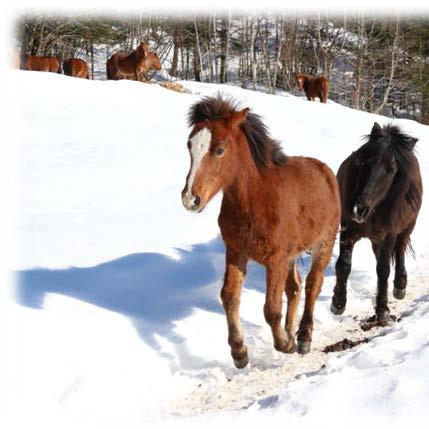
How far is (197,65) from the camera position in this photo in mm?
34531

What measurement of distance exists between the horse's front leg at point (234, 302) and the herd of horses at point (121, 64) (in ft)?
53.2

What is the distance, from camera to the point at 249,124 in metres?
4.38

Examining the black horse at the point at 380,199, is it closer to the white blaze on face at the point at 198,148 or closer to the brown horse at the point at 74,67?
the white blaze on face at the point at 198,148

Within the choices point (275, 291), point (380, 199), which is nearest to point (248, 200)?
point (275, 291)

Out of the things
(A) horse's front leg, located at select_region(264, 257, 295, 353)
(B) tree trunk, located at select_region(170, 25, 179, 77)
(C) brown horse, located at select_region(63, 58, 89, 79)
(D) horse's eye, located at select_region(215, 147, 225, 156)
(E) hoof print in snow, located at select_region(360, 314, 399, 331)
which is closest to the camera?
(D) horse's eye, located at select_region(215, 147, 225, 156)

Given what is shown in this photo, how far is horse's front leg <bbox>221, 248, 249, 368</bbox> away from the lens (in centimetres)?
436

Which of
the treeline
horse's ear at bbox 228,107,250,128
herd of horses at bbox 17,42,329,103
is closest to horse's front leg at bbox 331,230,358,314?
horse's ear at bbox 228,107,250,128

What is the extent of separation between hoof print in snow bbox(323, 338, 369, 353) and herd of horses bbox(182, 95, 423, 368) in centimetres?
23

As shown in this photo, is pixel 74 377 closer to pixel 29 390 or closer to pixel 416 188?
pixel 29 390

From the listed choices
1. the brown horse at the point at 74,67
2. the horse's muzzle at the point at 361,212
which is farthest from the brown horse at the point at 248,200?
the brown horse at the point at 74,67

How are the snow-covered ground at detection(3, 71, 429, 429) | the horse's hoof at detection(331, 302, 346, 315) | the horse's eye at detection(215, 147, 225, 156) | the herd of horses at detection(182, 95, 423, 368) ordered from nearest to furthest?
the snow-covered ground at detection(3, 71, 429, 429)
the horse's eye at detection(215, 147, 225, 156)
the herd of horses at detection(182, 95, 423, 368)
the horse's hoof at detection(331, 302, 346, 315)

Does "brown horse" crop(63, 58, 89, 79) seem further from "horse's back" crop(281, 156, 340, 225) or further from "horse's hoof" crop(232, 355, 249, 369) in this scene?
"horse's hoof" crop(232, 355, 249, 369)

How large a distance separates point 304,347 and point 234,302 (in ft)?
2.78

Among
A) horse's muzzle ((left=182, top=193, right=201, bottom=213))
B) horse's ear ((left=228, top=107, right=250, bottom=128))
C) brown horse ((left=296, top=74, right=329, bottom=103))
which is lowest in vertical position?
brown horse ((left=296, top=74, right=329, bottom=103))
